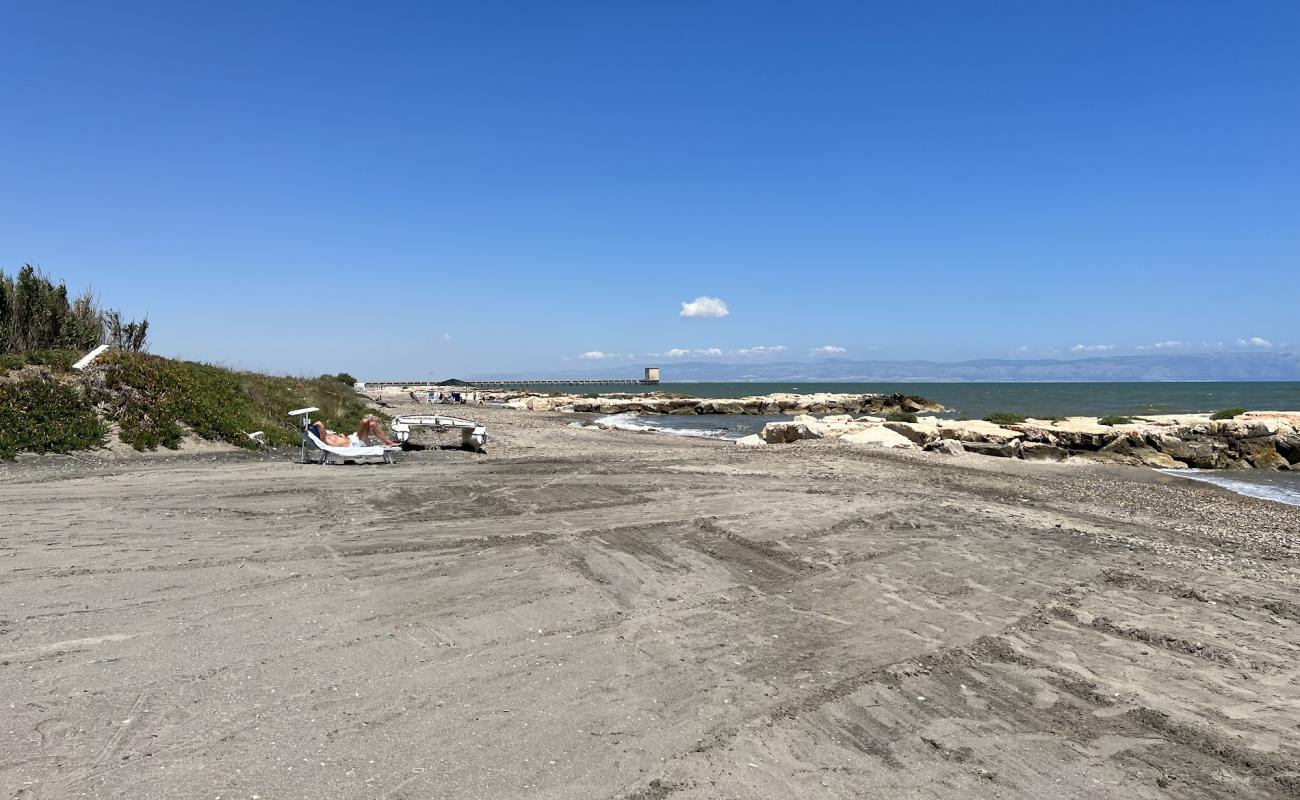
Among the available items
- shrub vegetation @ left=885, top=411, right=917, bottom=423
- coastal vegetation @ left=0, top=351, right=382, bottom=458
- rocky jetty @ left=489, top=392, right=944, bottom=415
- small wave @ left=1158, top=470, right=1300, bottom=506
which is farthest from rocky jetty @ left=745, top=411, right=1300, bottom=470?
rocky jetty @ left=489, top=392, right=944, bottom=415

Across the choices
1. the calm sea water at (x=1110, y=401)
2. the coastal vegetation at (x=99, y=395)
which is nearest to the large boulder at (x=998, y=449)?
the coastal vegetation at (x=99, y=395)

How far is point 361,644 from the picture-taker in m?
5.45

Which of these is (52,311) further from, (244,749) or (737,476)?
(244,749)

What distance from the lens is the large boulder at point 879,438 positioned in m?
23.4

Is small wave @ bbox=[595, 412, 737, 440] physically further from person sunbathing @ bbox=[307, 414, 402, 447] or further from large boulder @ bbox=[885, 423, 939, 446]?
person sunbathing @ bbox=[307, 414, 402, 447]

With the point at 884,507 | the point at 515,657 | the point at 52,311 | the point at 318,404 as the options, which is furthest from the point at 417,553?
the point at 52,311

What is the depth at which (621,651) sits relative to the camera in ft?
18.3

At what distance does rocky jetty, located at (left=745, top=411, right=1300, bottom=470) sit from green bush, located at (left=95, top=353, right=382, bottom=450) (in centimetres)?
1502

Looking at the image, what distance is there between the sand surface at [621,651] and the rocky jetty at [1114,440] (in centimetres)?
1331

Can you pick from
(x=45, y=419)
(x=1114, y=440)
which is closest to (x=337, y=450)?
(x=45, y=419)

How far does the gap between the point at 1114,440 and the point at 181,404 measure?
28.5m

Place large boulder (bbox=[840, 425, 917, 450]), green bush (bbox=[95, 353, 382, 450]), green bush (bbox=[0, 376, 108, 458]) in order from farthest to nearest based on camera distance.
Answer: large boulder (bbox=[840, 425, 917, 450])
green bush (bbox=[95, 353, 382, 450])
green bush (bbox=[0, 376, 108, 458])

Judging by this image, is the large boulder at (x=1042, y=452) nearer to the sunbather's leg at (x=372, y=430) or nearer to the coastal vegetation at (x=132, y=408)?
the sunbather's leg at (x=372, y=430)

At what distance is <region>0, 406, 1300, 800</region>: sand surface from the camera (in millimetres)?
3902
